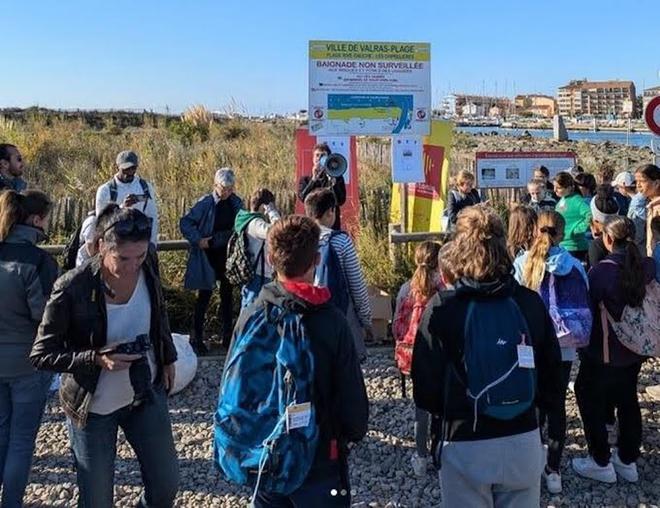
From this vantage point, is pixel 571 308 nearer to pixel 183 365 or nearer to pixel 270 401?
pixel 270 401

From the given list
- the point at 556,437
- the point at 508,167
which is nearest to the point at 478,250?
the point at 556,437

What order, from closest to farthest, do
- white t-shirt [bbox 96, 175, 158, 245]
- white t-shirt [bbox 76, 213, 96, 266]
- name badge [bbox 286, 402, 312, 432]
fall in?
name badge [bbox 286, 402, 312, 432] < white t-shirt [bbox 76, 213, 96, 266] < white t-shirt [bbox 96, 175, 158, 245]

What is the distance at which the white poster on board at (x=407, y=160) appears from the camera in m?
8.69

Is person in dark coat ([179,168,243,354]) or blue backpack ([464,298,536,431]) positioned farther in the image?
person in dark coat ([179,168,243,354])

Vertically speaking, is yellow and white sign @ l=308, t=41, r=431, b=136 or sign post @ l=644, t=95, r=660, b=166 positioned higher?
yellow and white sign @ l=308, t=41, r=431, b=136

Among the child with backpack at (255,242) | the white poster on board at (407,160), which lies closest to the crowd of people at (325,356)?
the child with backpack at (255,242)

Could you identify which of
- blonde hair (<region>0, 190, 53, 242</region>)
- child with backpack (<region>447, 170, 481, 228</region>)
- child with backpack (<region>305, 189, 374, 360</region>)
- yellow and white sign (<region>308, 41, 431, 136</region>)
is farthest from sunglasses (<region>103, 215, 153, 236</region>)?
yellow and white sign (<region>308, 41, 431, 136</region>)

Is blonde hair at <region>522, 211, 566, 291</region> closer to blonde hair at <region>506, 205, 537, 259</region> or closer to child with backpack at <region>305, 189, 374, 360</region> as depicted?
blonde hair at <region>506, 205, 537, 259</region>

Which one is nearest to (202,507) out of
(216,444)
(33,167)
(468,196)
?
(216,444)

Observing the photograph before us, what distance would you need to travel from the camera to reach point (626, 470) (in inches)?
161

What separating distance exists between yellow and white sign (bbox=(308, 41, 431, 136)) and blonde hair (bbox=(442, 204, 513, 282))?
6.09 meters

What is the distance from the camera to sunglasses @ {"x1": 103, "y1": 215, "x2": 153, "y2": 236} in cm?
277

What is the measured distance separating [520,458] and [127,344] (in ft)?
5.41

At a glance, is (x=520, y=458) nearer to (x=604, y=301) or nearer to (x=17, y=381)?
(x=604, y=301)
